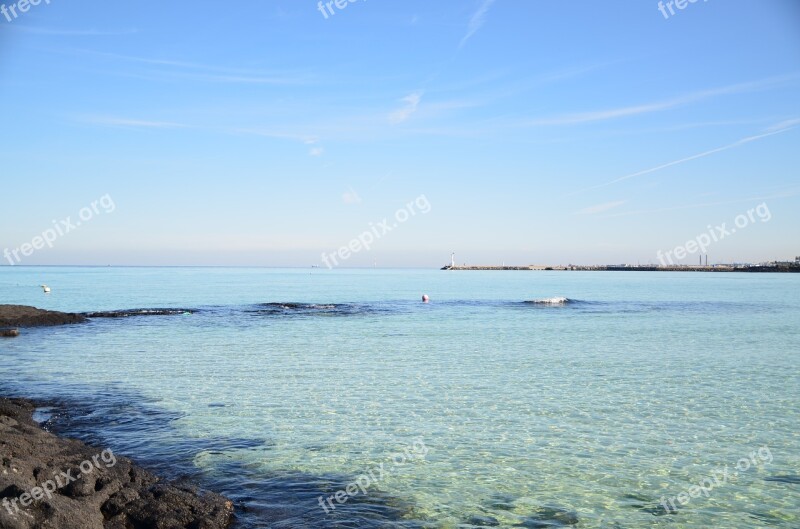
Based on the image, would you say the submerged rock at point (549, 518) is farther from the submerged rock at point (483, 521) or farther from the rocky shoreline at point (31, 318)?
the rocky shoreline at point (31, 318)

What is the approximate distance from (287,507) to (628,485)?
22.5 ft

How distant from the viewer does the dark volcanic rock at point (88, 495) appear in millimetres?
8750

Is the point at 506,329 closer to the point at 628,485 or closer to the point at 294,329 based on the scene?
the point at 294,329
